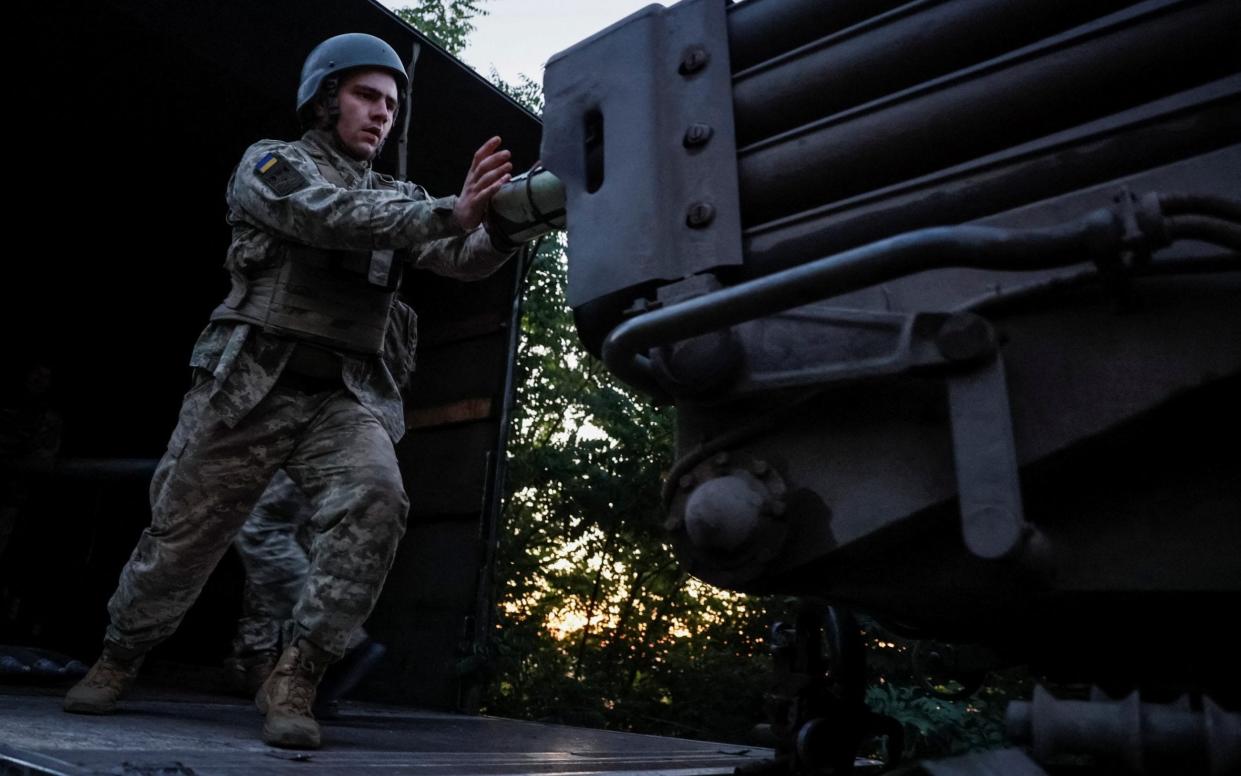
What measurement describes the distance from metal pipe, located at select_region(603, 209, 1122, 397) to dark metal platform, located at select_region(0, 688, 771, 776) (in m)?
1.16

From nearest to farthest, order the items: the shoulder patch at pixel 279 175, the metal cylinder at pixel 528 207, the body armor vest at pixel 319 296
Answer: the metal cylinder at pixel 528 207
the shoulder patch at pixel 279 175
the body armor vest at pixel 319 296

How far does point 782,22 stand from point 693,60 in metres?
0.16

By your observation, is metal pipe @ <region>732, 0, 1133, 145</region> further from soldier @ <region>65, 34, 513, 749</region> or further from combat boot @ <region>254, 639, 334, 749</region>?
combat boot @ <region>254, 639, 334, 749</region>

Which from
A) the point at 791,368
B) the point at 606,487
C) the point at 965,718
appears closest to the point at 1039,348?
the point at 791,368

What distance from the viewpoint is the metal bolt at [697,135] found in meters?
1.66

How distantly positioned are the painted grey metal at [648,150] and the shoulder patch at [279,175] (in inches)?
41.2

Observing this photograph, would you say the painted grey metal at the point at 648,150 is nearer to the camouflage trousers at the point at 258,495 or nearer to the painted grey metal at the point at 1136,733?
the painted grey metal at the point at 1136,733

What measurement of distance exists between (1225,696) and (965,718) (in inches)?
130

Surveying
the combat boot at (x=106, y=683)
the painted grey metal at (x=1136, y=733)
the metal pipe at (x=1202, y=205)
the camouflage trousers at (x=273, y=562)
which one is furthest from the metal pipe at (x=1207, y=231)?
the camouflage trousers at (x=273, y=562)

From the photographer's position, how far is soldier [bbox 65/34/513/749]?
8.18 ft

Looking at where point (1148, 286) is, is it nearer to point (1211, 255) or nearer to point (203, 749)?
point (1211, 255)

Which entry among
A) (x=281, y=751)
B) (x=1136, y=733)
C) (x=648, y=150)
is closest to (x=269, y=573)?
(x=281, y=751)

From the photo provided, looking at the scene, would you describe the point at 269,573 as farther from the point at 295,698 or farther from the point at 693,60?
the point at 693,60

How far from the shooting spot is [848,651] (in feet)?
7.13
